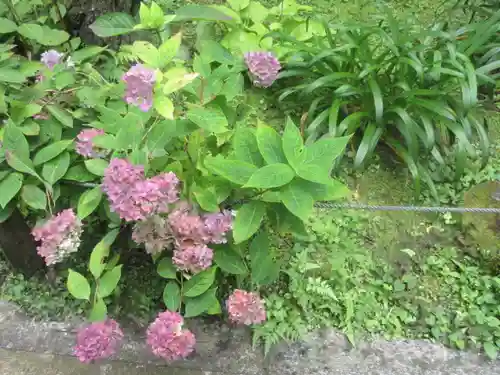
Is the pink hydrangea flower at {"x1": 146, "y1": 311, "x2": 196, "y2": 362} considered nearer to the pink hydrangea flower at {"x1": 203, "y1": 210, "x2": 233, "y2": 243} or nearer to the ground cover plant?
the ground cover plant

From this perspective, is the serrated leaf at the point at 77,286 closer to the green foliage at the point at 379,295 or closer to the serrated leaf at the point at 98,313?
the serrated leaf at the point at 98,313

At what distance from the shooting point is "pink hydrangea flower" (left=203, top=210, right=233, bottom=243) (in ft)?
5.57

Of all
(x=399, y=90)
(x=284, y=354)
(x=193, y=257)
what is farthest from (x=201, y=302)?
(x=399, y=90)

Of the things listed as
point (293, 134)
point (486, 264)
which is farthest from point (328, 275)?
point (293, 134)

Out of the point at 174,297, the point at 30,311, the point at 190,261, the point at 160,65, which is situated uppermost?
the point at 160,65

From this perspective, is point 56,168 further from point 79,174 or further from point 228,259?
point 228,259

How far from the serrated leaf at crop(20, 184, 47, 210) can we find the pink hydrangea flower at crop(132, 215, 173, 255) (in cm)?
37

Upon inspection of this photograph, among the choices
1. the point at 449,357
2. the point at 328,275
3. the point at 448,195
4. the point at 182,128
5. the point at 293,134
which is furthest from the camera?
the point at 448,195

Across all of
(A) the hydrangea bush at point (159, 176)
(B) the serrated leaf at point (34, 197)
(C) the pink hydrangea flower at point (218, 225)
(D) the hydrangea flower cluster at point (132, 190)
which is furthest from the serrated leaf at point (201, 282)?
(B) the serrated leaf at point (34, 197)

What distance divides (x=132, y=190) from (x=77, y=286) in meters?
0.47

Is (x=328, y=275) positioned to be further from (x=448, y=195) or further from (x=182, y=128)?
(x=182, y=128)

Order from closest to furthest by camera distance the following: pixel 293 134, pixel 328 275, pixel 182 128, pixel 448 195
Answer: pixel 293 134 → pixel 182 128 → pixel 328 275 → pixel 448 195

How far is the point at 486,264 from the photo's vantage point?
2387 mm

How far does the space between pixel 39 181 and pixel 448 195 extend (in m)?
1.96
